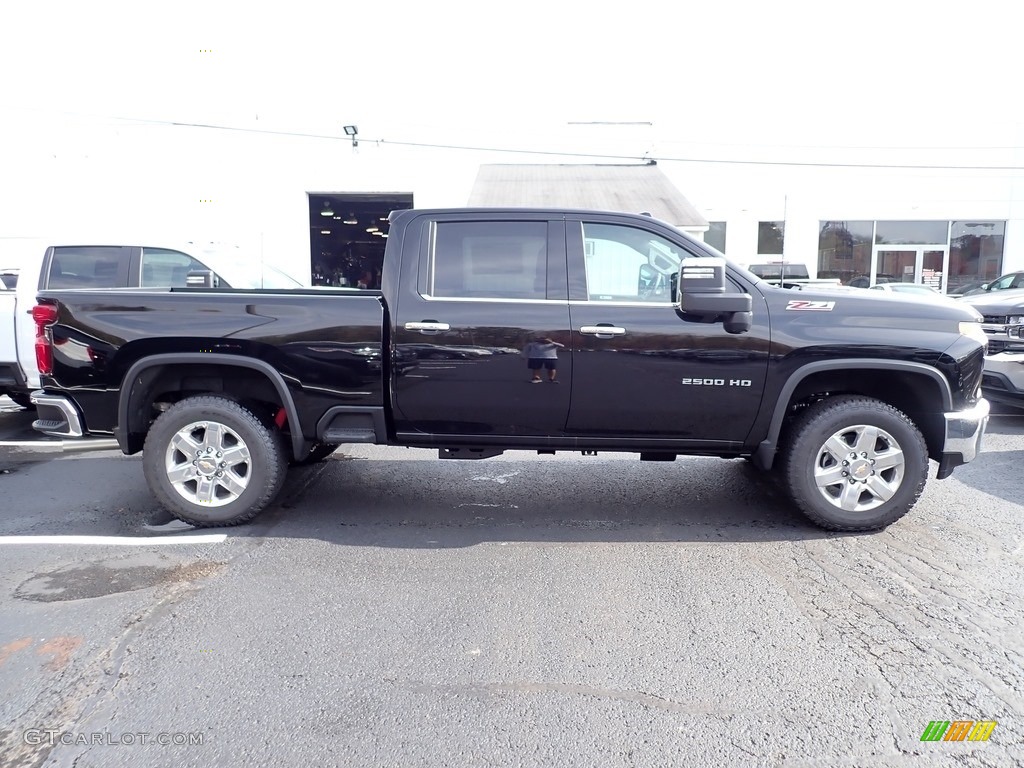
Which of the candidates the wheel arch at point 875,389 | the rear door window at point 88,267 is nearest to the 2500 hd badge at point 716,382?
Result: the wheel arch at point 875,389

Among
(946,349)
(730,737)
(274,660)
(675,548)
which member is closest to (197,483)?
(274,660)

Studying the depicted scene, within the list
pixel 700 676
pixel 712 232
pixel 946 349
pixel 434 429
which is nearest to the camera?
pixel 700 676

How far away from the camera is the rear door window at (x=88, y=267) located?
7.35 metres

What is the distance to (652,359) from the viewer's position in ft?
14.4

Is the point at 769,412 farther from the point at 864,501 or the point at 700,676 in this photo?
the point at 700,676

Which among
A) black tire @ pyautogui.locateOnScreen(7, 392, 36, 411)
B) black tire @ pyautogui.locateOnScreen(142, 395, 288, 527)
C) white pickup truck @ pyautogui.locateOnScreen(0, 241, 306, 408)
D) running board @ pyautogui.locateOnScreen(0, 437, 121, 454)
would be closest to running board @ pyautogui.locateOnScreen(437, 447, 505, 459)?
black tire @ pyautogui.locateOnScreen(142, 395, 288, 527)

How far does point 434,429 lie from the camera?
465 centimetres

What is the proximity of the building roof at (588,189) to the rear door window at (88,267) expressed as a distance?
32.0 feet

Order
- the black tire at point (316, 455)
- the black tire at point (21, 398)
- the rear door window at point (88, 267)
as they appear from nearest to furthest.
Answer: the black tire at point (316, 455)
the rear door window at point (88, 267)
the black tire at point (21, 398)

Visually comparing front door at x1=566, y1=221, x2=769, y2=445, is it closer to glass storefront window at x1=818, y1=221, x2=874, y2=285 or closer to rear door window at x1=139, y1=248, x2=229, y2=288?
rear door window at x1=139, y1=248, x2=229, y2=288

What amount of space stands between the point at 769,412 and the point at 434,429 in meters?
2.11

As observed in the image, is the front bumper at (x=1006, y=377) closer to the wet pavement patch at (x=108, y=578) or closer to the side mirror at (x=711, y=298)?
the side mirror at (x=711, y=298)

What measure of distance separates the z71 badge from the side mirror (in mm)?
277

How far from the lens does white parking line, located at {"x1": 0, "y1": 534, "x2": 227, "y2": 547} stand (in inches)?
176
